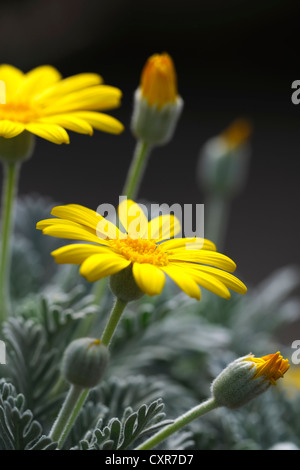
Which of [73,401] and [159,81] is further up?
[159,81]

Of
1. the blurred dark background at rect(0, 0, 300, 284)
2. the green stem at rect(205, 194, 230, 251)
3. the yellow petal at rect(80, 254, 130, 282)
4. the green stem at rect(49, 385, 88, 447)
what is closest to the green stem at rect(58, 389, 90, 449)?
the green stem at rect(49, 385, 88, 447)

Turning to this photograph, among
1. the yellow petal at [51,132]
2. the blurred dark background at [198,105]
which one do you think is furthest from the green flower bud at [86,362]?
the blurred dark background at [198,105]

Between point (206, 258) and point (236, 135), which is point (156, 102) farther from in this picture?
point (236, 135)

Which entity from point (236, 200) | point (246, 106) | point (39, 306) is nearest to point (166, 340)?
point (39, 306)

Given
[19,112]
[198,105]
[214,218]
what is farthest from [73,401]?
[198,105]

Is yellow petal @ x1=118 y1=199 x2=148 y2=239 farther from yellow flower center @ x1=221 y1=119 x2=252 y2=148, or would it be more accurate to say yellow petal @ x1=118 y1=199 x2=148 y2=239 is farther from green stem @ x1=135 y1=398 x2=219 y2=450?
yellow flower center @ x1=221 y1=119 x2=252 y2=148

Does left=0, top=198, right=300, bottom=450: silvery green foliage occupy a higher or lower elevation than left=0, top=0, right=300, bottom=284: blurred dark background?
lower
